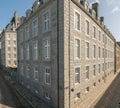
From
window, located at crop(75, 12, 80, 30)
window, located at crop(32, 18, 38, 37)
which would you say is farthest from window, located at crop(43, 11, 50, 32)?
window, located at crop(75, 12, 80, 30)

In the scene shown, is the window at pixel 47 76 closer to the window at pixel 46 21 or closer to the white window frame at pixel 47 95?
the white window frame at pixel 47 95

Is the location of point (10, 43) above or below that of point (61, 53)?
above

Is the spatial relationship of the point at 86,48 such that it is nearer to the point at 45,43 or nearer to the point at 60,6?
the point at 45,43

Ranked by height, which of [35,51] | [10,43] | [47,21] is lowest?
[35,51]

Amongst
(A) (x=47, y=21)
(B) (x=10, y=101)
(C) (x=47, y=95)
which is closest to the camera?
(C) (x=47, y=95)

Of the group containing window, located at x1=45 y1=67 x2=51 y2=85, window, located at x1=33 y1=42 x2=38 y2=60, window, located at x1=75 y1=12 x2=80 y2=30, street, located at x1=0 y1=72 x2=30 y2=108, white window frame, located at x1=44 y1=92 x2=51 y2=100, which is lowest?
street, located at x1=0 y1=72 x2=30 y2=108

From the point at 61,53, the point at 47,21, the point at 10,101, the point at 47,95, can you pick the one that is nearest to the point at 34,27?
the point at 47,21

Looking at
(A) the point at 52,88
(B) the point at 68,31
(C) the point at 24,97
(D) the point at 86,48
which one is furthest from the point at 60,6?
(C) the point at 24,97

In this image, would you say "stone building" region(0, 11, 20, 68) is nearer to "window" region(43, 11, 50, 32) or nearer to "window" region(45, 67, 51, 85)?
"window" region(43, 11, 50, 32)

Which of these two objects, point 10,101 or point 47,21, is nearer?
point 47,21

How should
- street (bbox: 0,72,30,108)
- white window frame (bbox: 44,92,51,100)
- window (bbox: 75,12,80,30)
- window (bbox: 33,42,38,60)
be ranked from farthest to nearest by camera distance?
window (bbox: 33,42,38,60) < street (bbox: 0,72,30,108) < white window frame (bbox: 44,92,51,100) < window (bbox: 75,12,80,30)

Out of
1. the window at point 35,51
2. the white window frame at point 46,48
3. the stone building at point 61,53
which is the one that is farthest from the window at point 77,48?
the window at point 35,51

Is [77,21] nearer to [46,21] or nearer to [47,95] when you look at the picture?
[46,21]

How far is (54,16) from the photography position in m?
17.1
